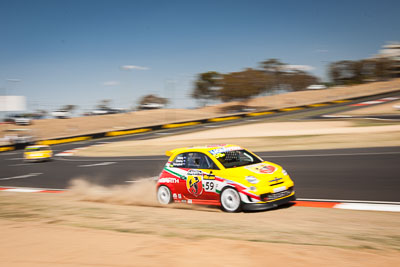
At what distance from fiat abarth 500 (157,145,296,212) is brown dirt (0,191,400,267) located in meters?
0.30

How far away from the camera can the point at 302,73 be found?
141250mm

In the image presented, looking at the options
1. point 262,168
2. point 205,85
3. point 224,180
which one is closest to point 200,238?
point 224,180

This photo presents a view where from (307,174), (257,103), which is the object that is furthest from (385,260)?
(257,103)

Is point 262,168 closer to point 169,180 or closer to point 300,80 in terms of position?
point 169,180

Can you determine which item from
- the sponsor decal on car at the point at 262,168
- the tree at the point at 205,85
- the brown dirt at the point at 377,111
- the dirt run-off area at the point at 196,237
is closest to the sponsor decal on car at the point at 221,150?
the sponsor decal on car at the point at 262,168

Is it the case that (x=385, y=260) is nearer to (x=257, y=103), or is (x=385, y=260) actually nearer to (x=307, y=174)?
(x=307, y=174)

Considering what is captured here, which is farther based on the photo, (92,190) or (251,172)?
(92,190)

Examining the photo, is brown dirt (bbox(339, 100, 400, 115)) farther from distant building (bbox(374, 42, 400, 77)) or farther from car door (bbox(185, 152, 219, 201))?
distant building (bbox(374, 42, 400, 77))

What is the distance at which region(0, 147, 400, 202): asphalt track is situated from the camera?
10195mm

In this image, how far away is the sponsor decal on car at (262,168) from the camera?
332 inches

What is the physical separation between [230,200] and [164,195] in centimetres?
211

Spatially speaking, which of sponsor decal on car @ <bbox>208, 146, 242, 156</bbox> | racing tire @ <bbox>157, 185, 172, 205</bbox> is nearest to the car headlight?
sponsor decal on car @ <bbox>208, 146, 242, 156</bbox>

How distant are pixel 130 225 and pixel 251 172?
2.70 meters

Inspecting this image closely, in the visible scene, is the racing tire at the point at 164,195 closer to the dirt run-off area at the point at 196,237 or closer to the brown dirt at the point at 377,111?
the dirt run-off area at the point at 196,237
